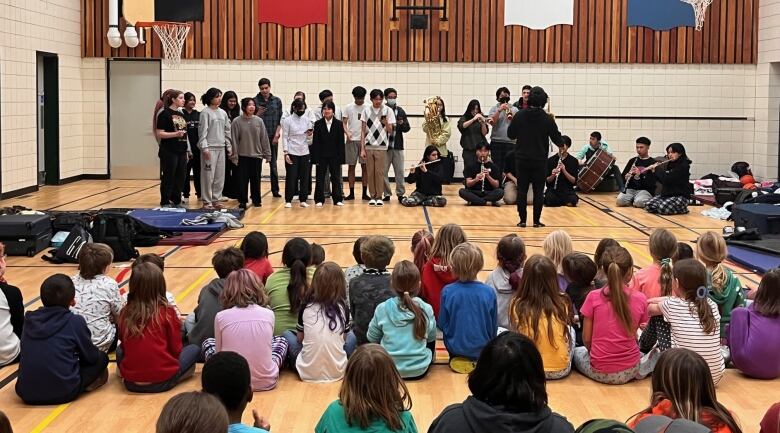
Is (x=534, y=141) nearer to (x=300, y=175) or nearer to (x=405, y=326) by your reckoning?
(x=300, y=175)

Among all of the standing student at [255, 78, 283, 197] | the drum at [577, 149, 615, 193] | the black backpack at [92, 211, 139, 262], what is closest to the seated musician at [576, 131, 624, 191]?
the drum at [577, 149, 615, 193]

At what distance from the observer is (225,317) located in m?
6.09

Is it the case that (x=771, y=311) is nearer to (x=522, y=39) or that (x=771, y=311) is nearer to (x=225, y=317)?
(x=225, y=317)

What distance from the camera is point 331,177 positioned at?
15398 millimetres

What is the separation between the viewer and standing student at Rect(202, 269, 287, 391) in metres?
6.06

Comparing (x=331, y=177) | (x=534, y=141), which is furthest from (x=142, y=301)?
(x=331, y=177)

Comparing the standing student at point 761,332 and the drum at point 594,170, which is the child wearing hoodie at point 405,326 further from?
the drum at point 594,170

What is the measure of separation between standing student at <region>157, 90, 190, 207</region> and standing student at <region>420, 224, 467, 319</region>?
7675 millimetres

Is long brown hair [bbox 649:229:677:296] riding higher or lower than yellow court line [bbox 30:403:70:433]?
higher

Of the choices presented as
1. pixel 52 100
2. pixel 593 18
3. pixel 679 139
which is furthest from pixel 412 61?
pixel 52 100

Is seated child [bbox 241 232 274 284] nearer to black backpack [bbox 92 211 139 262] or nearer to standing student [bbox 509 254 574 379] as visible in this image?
standing student [bbox 509 254 574 379]

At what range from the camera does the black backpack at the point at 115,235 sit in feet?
34.8

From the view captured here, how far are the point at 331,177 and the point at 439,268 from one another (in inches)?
326

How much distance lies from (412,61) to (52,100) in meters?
6.30
